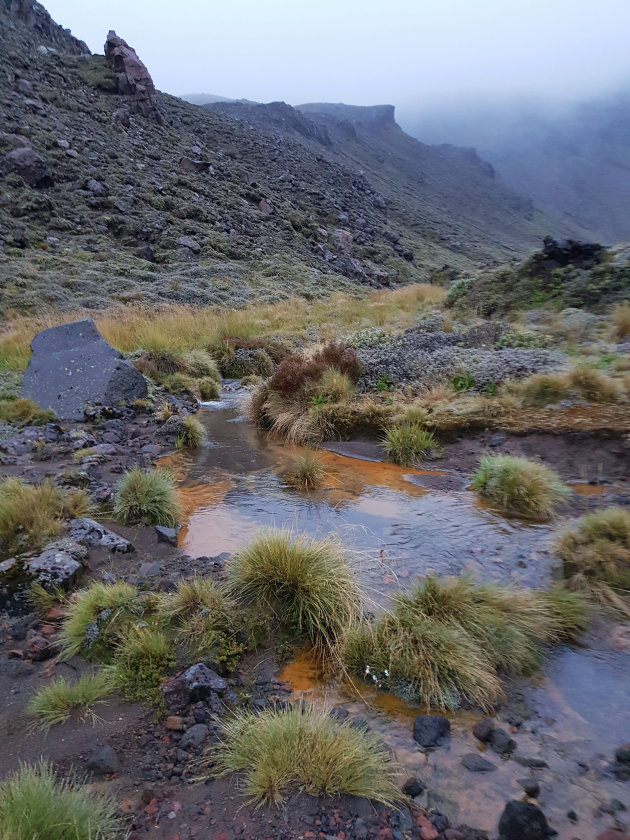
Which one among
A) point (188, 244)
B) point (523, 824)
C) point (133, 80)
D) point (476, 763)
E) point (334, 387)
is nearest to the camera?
point (523, 824)

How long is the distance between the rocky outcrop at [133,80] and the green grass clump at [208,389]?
36.6 metres

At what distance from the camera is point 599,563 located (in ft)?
12.6

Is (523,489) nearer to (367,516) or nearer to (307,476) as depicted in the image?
(367,516)

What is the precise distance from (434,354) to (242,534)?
18.6 ft

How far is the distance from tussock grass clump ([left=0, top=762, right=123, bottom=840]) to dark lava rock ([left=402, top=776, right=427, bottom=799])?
1.14 m

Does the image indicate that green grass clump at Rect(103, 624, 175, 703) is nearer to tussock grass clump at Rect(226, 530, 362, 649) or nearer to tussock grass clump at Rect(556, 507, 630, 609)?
tussock grass clump at Rect(226, 530, 362, 649)

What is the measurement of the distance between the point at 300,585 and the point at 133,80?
153ft

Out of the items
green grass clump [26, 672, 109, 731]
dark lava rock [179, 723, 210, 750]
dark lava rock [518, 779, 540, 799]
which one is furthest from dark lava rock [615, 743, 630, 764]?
green grass clump [26, 672, 109, 731]

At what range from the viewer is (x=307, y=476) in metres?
6.14

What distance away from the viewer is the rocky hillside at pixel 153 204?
2275 centimetres

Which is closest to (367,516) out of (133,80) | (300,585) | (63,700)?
(300,585)

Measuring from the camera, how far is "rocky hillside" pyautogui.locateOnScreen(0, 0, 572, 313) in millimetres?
22750

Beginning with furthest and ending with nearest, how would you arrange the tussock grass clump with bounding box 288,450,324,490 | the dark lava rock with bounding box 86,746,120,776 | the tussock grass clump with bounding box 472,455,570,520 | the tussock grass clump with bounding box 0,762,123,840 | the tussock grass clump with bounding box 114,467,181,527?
1. the tussock grass clump with bounding box 288,450,324,490
2. the tussock grass clump with bounding box 472,455,570,520
3. the tussock grass clump with bounding box 114,467,181,527
4. the dark lava rock with bounding box 86,746,120,776
5. the tussock grass clump with bounding box 0,762,123,840

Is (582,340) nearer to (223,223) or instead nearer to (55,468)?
(55,468)
